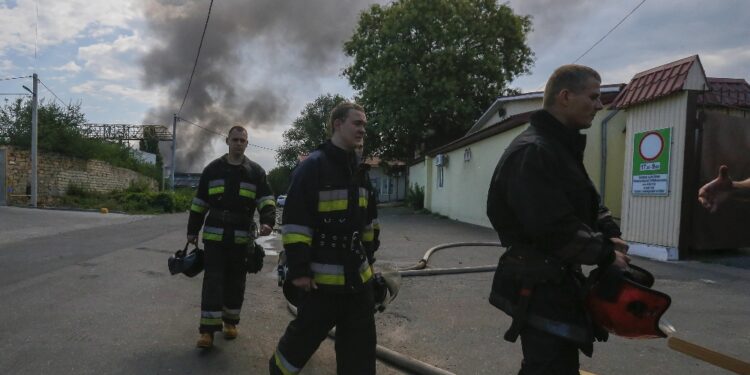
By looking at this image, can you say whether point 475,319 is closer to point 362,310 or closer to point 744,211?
point 362,310

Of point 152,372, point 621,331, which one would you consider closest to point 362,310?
point 621,331

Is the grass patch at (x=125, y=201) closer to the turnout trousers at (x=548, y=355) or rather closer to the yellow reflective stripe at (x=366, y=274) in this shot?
the yellow reflective stripe at (x=366, y=274)

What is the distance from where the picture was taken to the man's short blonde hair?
7.19 ft

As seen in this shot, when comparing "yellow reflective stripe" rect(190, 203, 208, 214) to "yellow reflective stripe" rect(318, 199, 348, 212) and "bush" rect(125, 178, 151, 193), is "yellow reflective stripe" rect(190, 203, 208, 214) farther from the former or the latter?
"bush" rect(125, 178, 151, 193)

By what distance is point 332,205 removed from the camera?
9.02 feet

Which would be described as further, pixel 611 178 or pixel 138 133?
pixel 138 133

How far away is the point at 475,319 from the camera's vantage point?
4.80 m

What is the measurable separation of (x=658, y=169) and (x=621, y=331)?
753 centimetres

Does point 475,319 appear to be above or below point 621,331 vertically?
below

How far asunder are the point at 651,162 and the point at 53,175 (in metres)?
25.3

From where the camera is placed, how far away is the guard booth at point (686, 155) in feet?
26.1

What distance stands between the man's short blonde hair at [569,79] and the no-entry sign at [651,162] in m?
7.12

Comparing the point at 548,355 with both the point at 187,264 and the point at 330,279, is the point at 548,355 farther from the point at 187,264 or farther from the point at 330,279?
the point at 187,264

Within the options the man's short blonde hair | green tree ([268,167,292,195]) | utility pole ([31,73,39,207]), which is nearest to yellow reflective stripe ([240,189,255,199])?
the man's short blonde hair
